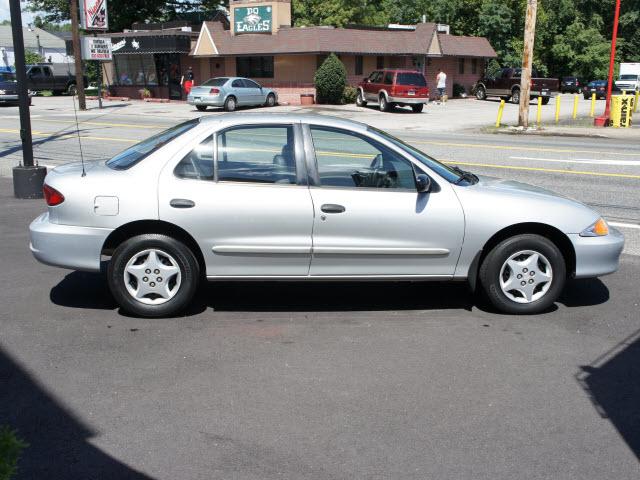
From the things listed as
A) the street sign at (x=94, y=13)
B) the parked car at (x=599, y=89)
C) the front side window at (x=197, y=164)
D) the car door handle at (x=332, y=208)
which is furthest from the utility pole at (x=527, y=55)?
the parked car at (x=599, y=89)

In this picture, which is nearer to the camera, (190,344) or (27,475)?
(27,475)

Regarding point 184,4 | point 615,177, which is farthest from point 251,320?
point 184,4

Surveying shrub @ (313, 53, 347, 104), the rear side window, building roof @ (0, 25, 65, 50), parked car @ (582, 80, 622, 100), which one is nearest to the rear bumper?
the rear side window

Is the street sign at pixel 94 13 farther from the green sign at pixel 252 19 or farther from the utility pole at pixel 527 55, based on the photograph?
the utility pole at pixel 527 55

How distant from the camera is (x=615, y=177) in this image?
1352 centimetres

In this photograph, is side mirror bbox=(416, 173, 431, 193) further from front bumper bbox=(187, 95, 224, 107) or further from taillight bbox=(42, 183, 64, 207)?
front bumper bbox=(187, 95, 224, 107)

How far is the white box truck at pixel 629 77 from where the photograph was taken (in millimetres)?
51719

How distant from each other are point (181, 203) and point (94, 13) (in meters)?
36.0

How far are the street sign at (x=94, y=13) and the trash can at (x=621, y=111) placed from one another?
25.9 meters

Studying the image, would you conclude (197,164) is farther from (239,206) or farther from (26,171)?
(26,171)

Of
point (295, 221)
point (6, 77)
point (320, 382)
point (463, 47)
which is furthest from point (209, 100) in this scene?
point (320, 382)

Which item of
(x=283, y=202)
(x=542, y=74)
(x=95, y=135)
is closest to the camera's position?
(x=283, y=202)

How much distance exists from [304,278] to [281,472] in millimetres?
2395

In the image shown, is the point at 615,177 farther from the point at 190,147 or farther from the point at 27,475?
the point at 27,475
